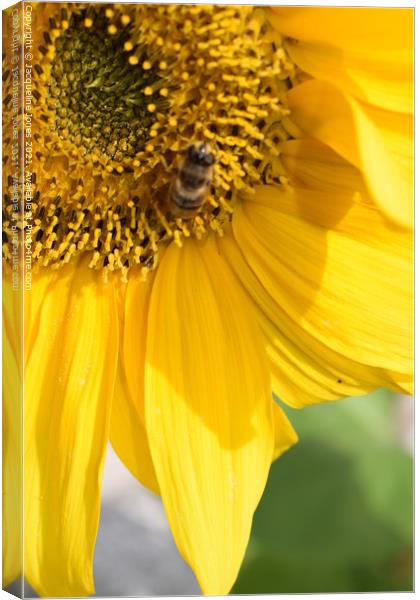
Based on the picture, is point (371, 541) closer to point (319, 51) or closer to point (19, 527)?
point (19, 527)

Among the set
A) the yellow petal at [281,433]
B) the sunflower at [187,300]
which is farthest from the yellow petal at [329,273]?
the yellow petal at [281,433]

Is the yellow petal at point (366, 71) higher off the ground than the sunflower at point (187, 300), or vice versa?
the yellow petal at point (366, 71)

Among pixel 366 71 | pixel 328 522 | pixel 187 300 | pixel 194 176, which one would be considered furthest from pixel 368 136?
pixel 328 522

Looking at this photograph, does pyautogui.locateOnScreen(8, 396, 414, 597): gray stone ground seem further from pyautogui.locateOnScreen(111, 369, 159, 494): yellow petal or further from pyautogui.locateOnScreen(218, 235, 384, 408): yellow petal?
pyautogui.locateOnScreen(218, 235, 384, 408): yellow petal

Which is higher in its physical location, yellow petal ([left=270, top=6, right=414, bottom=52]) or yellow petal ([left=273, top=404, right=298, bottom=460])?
yellow petal ([left=270, top=6, right=414, bottom=52])

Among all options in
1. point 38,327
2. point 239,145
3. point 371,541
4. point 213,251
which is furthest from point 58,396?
point 371,541

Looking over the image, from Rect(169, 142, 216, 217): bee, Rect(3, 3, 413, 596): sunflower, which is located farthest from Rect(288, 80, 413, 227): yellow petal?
Rect(169, 142, 216, 217): bee

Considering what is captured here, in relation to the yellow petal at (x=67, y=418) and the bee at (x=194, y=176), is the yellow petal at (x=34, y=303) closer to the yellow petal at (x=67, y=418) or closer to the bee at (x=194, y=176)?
the yellow petal at (x=67, y=418)
